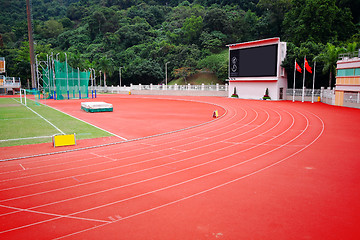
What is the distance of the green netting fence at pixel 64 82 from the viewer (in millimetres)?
37406

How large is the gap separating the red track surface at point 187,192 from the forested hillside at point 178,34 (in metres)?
28.8

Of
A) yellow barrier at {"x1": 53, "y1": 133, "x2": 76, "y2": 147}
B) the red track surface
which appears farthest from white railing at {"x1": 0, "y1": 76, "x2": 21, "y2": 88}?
the red track surface

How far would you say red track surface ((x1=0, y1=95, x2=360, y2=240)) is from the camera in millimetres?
5109

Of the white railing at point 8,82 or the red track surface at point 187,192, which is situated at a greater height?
the white railing at point 8,82

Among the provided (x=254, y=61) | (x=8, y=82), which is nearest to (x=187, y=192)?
(x=254, y=61)

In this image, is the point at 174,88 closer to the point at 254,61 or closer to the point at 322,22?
the point at 254,61

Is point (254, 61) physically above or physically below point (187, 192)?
above

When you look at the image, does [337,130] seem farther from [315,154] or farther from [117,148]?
[117,148]

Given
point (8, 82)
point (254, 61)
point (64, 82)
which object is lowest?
point (64, 82)

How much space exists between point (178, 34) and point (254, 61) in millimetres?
48564

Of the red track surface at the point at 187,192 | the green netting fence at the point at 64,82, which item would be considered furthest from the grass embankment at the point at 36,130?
the green netting fence at the point at 64,82

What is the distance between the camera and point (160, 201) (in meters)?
6.30

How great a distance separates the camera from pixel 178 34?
82.2 metres

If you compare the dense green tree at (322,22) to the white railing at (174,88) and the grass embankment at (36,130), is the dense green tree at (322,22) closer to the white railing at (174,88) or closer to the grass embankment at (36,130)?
the white railing at (174,88)
